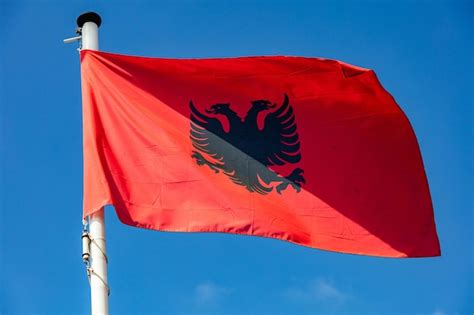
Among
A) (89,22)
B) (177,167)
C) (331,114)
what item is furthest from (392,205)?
(89,22)

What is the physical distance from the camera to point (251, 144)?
12906 mm

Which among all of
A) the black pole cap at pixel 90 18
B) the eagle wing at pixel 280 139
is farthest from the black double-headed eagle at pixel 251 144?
the black pole cap at pixel 90 18

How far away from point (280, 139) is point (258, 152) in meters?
0.43

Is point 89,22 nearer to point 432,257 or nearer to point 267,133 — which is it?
point 267,133

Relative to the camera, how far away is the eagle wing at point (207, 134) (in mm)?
12352

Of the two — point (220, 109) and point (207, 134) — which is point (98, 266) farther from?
point (220, 109)

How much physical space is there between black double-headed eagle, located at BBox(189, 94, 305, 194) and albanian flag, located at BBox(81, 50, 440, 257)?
2cm

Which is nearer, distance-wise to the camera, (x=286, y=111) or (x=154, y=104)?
(x=154, y=104)

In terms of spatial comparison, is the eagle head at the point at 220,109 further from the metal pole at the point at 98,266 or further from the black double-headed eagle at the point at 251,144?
the metal pole at the point at 98,266

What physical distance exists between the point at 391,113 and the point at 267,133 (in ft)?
→ 6.01

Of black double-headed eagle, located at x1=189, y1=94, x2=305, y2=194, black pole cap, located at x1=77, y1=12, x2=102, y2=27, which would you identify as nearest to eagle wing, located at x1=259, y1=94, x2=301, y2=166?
black double-headed eagle, located at x1=189, y1=94, x2=305, y2=194

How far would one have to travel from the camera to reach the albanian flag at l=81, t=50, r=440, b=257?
37.4 feet

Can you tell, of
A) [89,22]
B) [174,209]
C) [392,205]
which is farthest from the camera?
[392,205]

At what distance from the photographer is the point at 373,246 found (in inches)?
488
